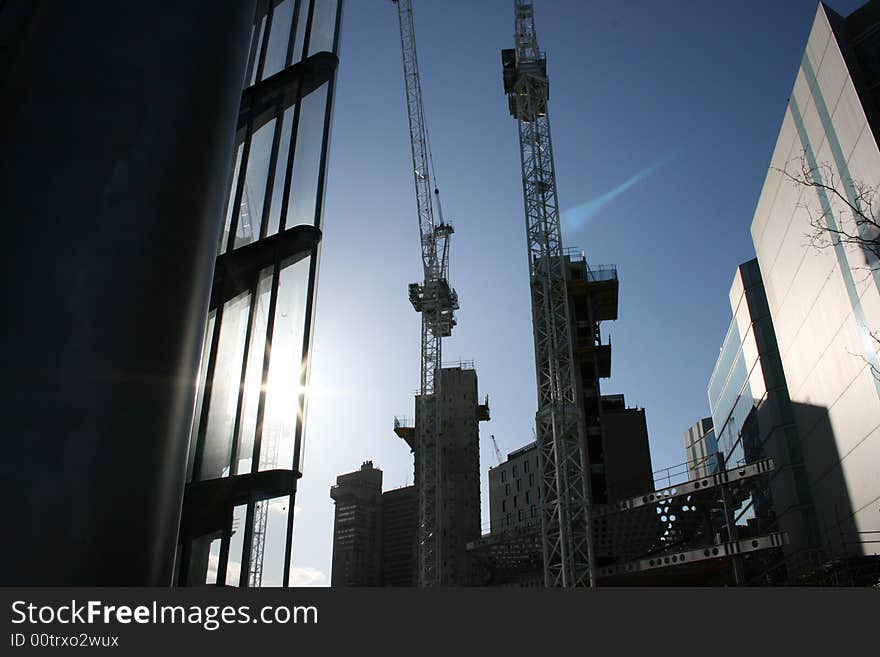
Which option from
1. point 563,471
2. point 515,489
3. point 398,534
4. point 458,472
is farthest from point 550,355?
point 398,534

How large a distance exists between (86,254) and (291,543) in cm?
481

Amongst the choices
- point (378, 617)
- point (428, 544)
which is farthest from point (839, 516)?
point (428, 544)

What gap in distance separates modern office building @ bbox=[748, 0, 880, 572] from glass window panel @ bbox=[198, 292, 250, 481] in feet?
62.8

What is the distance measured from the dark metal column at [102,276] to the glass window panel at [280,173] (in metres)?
4.78

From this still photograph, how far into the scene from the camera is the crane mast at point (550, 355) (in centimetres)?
4600

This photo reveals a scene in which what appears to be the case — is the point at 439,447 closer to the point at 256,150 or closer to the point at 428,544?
the point at 428,544

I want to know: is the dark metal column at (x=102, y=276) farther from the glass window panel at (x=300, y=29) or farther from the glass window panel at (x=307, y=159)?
the glass window panel at (x=300, y=29)

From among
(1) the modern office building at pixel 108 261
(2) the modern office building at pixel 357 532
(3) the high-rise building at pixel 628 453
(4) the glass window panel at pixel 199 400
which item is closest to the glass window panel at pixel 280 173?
(4) the glass window panel at pixel 199 400

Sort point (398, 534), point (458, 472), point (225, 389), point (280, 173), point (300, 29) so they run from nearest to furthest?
point (225, 389) < point (280, 173) < point (300, 29) < point (458, 472) < point (398, 534)

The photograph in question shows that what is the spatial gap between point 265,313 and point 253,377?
919 millimetres

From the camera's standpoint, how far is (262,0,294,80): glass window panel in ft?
29.6

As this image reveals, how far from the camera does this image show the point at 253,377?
7176mm

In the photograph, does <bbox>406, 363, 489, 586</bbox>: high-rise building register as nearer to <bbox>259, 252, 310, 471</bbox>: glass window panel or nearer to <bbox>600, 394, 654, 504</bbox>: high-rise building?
<bbox>600, 394, 654, 504</bbox>: high-rise building

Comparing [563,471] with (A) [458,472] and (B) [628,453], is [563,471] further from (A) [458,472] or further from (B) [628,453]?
(A) [458,472]
